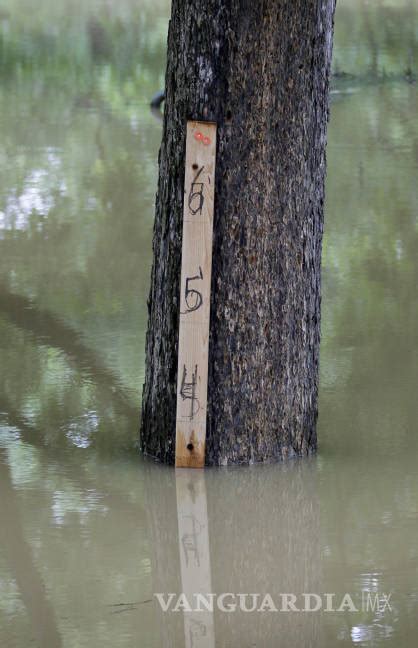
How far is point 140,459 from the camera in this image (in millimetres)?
5145

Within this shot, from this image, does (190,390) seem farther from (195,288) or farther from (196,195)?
(196,195)

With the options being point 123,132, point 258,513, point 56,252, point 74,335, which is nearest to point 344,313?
point 74,335

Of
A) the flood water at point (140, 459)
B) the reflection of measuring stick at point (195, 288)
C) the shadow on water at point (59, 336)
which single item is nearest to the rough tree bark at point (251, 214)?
the reflection of measuring stick at point (195, 288)

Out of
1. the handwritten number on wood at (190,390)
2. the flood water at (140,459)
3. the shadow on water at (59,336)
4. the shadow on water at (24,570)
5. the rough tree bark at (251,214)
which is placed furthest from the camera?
the shadow on water at (59,336)

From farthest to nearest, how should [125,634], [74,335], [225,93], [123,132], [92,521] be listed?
1. [123,132]
2. [74,335]
3. [225,93]
4. [92,521]
5. [125,634]

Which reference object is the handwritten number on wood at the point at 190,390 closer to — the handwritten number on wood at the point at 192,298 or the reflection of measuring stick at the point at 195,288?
the reflection of measuring stick at the point at 195,288

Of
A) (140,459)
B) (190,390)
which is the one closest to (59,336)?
(140,459)

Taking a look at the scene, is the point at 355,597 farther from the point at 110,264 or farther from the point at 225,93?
the point at 110,264

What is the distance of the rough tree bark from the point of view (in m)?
4.77

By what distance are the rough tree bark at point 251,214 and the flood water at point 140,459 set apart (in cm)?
27

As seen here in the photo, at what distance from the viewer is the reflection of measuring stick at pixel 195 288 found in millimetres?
4797

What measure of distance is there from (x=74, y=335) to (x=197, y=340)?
2245 mm

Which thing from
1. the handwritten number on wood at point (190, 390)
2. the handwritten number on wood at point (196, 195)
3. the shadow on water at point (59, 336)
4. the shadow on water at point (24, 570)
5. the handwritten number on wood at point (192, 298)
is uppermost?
the handwritten number on wood at point (196, 195)

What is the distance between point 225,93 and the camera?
4781 millimetres
